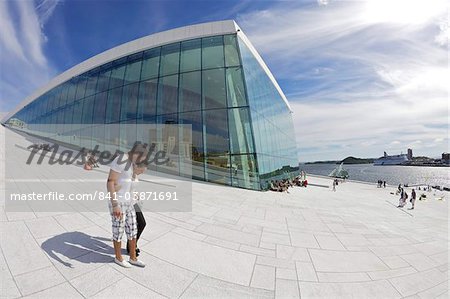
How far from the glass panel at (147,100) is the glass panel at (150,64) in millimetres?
603

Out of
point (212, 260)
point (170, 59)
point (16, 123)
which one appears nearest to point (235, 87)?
point (170, 59)

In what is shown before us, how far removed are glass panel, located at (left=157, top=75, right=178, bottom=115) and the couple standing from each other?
1253cm

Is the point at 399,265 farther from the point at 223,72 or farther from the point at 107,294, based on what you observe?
the point at 223,72

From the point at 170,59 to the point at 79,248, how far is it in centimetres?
1538

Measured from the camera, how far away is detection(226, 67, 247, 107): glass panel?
14.5 meters

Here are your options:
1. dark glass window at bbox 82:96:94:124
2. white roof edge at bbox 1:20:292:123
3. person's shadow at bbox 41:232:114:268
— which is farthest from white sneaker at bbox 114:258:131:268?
dark glass window at bbox 82:96:94:124

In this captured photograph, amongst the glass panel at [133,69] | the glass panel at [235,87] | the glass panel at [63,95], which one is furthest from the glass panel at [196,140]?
the glass panel at [63,95]

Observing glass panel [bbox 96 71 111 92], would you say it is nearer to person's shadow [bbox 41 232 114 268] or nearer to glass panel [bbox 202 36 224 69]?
glass panel [bbox 202 36 224 69]

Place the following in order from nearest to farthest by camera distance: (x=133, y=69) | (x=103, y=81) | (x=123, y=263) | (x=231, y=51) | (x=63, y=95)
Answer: (x=123, y=263) → (x=231, y=51) → (x=133, y=69) → (x=103, y=81) → (x=63, y=95)

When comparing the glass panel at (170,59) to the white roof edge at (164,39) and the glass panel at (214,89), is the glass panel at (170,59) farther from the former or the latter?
the glass panel at (214,89)

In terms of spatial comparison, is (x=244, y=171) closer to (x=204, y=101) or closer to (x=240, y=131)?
(x=240, y=131)

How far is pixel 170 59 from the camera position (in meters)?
16.2

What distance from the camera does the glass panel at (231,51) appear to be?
14844 mm

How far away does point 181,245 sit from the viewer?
4.27 meters
